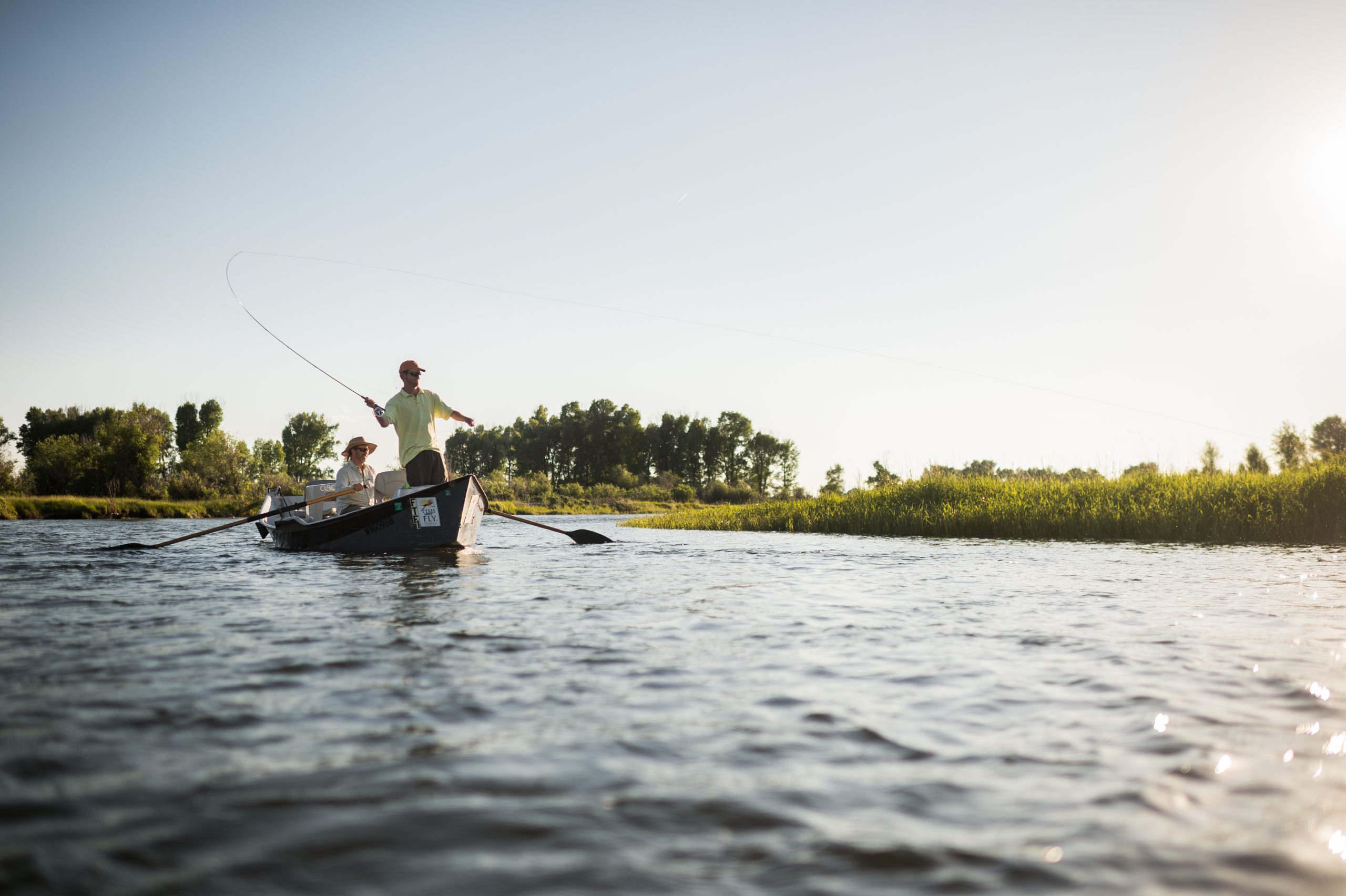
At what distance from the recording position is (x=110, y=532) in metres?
22.3

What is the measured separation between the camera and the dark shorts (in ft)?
40.8

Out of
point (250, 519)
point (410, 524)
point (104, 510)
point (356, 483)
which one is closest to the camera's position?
point (410, 524)

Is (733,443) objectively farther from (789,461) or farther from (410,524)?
(410,524)

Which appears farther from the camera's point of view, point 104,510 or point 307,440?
point 307,440

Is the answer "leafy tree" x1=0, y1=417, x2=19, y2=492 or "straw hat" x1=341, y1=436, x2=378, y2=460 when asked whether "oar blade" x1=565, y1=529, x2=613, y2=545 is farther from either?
"leafy tree" x1=0, y1=417, x2=19, y2=492

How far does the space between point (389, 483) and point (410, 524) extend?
154 centimetres

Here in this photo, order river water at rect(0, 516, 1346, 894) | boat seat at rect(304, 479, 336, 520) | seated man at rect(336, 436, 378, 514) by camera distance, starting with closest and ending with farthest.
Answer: river water at rect(0, 516, 1346, 894) → seated man at rect(336, 436, 378, 514) → boat seat at rect(304, 479, 336, 520)

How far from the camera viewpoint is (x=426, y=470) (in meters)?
12.4

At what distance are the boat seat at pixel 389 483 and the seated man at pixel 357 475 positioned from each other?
0.69 ft

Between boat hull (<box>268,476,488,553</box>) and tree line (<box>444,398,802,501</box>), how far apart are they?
3935 inches

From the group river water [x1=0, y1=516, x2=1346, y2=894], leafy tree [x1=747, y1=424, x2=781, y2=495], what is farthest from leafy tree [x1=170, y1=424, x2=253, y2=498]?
leafy tree [x1=747, y1=424, x2=781, y2=495]

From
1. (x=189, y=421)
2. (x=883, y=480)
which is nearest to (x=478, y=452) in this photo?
(x=189, y=421)

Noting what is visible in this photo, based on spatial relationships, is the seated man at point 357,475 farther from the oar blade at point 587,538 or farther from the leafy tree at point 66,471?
the leafy tree at point 66,471

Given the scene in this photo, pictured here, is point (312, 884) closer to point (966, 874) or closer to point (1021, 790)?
point (966, 874)
